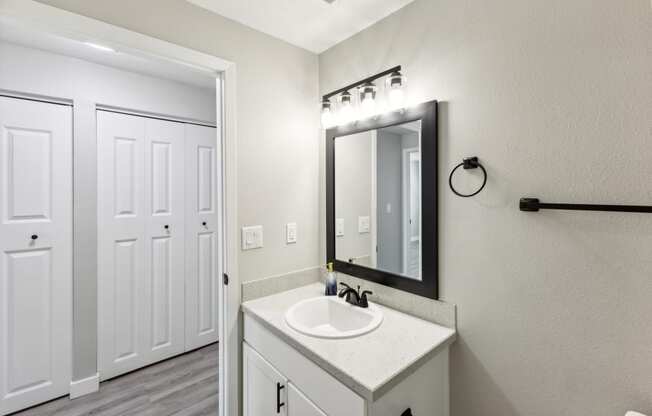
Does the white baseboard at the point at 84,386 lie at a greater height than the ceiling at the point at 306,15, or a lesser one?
lesser

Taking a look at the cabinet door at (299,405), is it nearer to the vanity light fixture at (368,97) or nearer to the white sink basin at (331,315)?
the white sink basin at (331,315)

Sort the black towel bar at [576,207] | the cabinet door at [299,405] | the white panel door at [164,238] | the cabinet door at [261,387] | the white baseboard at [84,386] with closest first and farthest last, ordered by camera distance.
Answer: the black towel bar at [576,207] → the cabinet door at [299,405] → the cabinet door at [261,387] → the white baseboard at [84,386] → the white panel door at [164,238]

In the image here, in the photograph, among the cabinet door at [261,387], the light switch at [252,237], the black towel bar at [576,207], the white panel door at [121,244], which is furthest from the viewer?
the white panel door at [121,244]

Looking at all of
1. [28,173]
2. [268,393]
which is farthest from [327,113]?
[28,173]

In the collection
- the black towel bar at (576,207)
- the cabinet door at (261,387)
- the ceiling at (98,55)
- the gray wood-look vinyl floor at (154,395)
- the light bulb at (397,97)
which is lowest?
the gray wood-look vinyl floor at (154,395)

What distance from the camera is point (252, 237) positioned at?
1637mm

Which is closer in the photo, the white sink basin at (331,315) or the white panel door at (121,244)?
the white sink basin at (331,315)

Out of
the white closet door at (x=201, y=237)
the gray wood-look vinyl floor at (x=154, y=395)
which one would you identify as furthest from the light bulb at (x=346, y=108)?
the gray wood-look vinyl floor at (x=154, y=395)

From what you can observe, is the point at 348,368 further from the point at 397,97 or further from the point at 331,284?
the point at 397,97

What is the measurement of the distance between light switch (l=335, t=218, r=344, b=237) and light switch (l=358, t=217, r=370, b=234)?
131 mm

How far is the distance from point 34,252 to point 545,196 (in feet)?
9.24

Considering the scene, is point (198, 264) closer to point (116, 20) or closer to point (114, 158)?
point (114, 158)

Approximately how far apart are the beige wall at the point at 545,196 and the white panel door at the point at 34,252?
2330mm

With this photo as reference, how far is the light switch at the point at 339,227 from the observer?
179 centimetres
